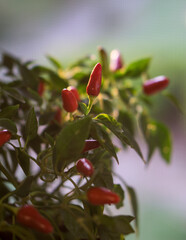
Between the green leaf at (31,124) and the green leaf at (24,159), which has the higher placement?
the green leaf at (31,124)

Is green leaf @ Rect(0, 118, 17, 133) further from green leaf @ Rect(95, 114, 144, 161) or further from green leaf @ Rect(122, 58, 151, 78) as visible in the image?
green leaf @ Rect(122, 58, 151, 78)

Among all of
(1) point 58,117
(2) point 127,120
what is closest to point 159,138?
(2) point 127,120

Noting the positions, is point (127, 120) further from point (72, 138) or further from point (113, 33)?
point (113, 33)

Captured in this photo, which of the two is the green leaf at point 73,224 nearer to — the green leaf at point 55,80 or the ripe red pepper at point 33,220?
the ripe red pepper at point 33,220

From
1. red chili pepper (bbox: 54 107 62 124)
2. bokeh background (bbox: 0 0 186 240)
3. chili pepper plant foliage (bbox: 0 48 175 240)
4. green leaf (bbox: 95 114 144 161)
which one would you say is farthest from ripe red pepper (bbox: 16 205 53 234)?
bokeh background (bbox: 0 0 186 240)

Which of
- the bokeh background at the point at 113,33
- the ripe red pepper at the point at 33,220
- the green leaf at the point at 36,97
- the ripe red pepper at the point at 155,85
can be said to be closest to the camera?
the ripe red pepper at the point at 33,220

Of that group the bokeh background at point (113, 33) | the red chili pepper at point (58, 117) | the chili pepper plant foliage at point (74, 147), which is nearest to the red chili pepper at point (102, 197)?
the chili pepper plant foliage at point (74, 147)

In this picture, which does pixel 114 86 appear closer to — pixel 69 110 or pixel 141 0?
pixel 69 110
